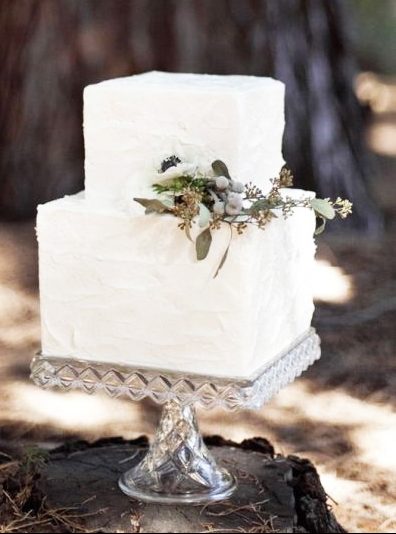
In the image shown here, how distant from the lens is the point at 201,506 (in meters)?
2.72

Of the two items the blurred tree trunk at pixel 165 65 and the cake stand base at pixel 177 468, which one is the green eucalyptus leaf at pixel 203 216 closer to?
the cake stand base at pixel 177 468

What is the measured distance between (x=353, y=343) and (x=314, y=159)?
0.71m

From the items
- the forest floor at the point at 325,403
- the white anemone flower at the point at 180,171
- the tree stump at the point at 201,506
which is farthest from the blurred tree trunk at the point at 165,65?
the white anemone flower at the point at 180,171

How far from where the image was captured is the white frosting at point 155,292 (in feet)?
8.11

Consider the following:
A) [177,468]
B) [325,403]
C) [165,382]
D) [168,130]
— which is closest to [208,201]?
[168,130]

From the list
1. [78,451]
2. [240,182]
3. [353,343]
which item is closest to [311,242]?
[240,182]

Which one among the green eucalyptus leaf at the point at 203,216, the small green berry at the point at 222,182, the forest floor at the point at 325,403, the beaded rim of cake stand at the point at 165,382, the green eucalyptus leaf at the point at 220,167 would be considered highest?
the green eucalyptus leaf at the point at 220,167

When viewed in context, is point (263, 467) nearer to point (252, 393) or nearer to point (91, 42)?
point (252, 393)

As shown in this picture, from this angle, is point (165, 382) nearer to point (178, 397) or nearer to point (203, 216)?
point (178, 397)

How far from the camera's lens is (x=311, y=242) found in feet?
Answer: 9.10

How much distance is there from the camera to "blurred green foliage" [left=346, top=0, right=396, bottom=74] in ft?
19.5

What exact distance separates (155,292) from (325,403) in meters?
1.36

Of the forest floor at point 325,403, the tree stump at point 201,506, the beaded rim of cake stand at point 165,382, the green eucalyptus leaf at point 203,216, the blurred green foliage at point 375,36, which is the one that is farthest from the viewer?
the blurred green foliage at point 375,36

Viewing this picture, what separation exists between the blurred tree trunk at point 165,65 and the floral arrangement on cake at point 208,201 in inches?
70.8
